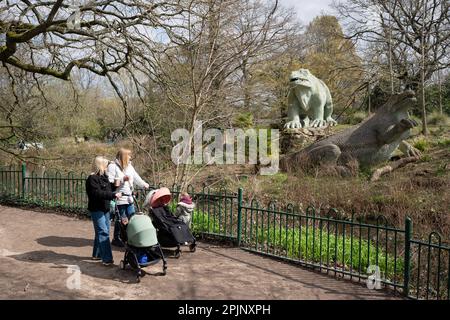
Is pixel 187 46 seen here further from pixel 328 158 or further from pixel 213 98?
pixel 328 158

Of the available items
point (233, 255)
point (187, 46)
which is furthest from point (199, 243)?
point (187, 46)

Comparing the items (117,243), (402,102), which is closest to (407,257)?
(117,243)

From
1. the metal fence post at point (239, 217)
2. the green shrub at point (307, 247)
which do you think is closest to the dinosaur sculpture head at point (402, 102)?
the green shrub at point (307, 247)

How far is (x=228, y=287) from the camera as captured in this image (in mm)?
5152

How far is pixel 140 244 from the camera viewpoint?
518 cm

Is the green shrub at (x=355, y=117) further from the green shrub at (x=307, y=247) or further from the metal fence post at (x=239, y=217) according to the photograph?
the metal fence post at (x=239, y=217)

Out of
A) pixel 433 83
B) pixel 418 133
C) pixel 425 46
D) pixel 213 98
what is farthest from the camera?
pixel 433 83

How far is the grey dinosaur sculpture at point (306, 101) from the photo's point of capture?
1692cm

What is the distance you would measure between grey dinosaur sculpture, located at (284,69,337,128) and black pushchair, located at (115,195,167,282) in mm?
12770

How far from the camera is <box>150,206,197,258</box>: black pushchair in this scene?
19.9 feet

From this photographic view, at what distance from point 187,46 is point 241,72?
362cm

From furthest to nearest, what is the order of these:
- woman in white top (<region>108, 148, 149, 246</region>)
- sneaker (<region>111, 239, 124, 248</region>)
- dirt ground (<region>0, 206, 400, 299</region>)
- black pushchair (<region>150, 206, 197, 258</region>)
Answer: sneaker (<region>111, 239, 124, 248</region>) → woman in white top (<region>108, 148, 149, 246</region>) → black pushchair (<region>150, 206, 197, 258</region>) → dirt ground (<region>0, 206, 400, 299</region>)

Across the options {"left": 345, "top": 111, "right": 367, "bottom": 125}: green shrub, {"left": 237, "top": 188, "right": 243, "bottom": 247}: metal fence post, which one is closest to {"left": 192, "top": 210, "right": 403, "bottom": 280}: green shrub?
{"left": 237, "top": 188, "right": 243, "bottom": 247}: metal fence post

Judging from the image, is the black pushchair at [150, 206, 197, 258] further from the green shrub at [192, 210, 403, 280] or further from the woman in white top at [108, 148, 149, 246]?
the green shrub at [192, 210, 403, 280]
